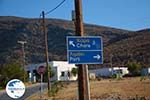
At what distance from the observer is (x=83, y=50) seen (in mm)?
16516

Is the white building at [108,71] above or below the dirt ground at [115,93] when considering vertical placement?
above

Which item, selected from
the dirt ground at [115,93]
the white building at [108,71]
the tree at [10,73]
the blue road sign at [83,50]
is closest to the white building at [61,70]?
the white building at [108,71]

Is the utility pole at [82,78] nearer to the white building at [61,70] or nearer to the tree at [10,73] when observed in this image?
the tree at [10,73]

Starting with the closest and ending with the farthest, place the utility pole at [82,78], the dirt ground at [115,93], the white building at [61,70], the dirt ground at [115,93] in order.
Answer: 1. the utility pole at [82,78]
2. the dirt ground at [115,93]
3. the dirt ground at [115,93]
4. the white building at [61,70]

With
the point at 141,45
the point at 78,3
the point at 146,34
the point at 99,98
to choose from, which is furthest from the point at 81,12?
the point at 146,34

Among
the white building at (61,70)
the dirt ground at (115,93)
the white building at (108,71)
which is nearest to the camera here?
the dirt ground at (115,93)

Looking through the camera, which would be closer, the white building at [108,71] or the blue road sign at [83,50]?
the blue road sign at [83,50]

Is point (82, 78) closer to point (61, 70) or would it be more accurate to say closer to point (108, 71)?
point (61, 70)

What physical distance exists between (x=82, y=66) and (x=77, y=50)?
0.88 metres

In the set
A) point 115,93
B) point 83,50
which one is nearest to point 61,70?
point 115,93

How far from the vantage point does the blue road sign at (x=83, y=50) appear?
1642cm

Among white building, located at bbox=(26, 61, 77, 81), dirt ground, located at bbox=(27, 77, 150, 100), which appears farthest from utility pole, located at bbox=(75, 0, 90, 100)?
white building, located at bbox=(26, 61, 77, 81)

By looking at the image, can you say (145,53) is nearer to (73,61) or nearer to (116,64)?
(116,64)

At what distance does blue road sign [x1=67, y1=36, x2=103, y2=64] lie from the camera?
53.9 feet
